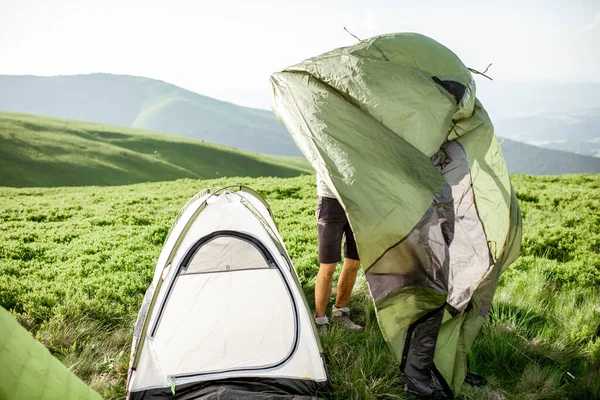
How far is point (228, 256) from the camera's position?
4.44 metres

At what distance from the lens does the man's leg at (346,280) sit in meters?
4.78

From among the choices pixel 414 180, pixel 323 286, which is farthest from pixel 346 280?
pixel 414 180

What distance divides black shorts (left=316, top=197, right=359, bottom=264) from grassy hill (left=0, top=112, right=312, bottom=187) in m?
37.9

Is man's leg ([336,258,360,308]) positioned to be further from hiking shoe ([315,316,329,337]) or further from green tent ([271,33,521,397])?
green tent ([271,33,521,397])

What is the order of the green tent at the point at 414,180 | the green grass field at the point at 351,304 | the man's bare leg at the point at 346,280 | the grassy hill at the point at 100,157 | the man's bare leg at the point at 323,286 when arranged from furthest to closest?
the grassy hill at the point at 100,157 → the man's bare leg at the point at 346,280 → the man's bare leg at the point at 323,286 → the green grass field at the point at 351,304 → the green tent at the point at 414,180

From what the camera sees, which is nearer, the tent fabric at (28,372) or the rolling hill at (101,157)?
the tent fabric at (28,372)

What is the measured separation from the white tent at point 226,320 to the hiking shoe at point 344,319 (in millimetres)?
868

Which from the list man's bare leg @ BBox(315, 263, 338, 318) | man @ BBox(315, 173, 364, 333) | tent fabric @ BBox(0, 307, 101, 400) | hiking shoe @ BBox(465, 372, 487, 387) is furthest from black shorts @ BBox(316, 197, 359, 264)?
tent fabric @ BBox(0, 307, 101, 400)

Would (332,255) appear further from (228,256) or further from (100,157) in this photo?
(100,157)

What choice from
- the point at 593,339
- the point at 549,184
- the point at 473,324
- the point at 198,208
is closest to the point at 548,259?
the point at 593,339

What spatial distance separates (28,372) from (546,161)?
204 m

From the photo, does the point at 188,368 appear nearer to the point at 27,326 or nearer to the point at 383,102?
the point at 27,326

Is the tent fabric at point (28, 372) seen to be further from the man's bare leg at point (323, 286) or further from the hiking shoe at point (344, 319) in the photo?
the hiking shoe at point (344, 319)

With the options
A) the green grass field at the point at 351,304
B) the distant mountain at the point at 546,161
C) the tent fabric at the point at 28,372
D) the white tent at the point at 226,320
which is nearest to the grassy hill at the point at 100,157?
the green grass field at the point at 351,304
